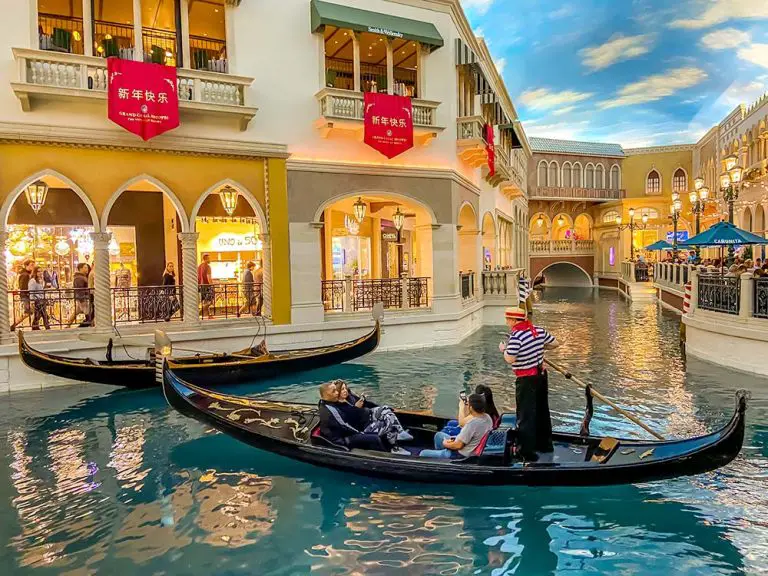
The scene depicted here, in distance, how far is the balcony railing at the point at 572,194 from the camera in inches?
1257

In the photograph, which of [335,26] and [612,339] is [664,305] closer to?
[612,339]

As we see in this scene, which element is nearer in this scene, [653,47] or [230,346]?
[230,346]

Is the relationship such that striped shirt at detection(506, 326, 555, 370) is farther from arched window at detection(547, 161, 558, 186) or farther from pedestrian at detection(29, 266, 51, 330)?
arched window at detection(547, 161, 558, 186)

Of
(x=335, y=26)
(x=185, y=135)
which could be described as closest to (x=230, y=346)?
(x=185, y=135)

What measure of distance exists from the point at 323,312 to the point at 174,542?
23.0ft

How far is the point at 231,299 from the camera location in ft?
36.2

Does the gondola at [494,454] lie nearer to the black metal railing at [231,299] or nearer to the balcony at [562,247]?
the black metal railing at [231,299]

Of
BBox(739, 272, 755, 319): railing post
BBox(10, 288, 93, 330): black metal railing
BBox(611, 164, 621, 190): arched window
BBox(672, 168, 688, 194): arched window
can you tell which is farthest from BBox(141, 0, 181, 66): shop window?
BBox(672, 168, 688, 194): arched window

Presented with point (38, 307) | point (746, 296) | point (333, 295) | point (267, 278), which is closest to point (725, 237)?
point (746, 296)

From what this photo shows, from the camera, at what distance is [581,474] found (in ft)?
14.2

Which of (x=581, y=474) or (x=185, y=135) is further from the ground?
(x=185, y=135)

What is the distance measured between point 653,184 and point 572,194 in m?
4.82

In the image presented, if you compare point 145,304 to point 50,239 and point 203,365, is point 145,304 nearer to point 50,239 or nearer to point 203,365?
point 203,365

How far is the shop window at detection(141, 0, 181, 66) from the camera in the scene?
31.7ft
